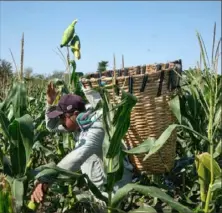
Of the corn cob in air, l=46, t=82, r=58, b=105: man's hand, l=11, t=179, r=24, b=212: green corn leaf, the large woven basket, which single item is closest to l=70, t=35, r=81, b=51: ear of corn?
the corn cob in air

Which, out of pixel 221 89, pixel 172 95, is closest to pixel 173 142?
pixel 172 95

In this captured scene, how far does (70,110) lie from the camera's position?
2652mm

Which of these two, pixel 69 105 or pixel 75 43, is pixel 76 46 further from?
pixel 69 105

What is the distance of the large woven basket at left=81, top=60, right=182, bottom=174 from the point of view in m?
2.56

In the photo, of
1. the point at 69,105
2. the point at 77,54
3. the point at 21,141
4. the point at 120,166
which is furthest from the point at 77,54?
the point at 120,166

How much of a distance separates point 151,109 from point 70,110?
540 millimetres

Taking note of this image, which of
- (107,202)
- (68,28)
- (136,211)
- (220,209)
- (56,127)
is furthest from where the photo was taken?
(68,28)

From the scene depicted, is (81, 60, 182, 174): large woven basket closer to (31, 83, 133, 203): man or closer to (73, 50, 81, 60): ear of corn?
(31, 83, 133, 203): man

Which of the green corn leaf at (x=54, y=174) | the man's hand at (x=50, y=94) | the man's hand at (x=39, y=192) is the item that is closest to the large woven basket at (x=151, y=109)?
the man's hand at (x=50, y=94)

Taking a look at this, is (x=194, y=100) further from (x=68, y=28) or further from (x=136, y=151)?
(x=68, y=28)

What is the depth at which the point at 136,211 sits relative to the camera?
2.28m

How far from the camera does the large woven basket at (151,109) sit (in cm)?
256

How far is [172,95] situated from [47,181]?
3.42 feet

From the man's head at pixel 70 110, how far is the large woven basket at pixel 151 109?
0.15 meters
